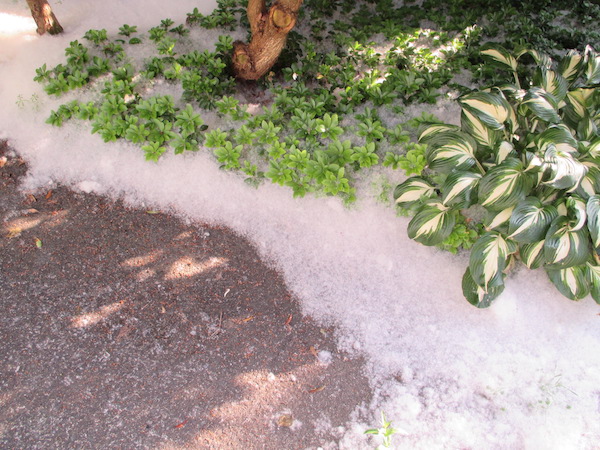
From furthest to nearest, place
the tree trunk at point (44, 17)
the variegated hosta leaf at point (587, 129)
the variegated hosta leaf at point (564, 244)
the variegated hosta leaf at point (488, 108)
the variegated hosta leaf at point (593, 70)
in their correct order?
the tree trunk at point (44, 17)
the variegated hosta leaf at point (593, 70)
the variegated hosta leaf at point (587, 129)
the variegated hosta leaf at point (488, 108)
the variegated hosta leaf at point (564, 244)

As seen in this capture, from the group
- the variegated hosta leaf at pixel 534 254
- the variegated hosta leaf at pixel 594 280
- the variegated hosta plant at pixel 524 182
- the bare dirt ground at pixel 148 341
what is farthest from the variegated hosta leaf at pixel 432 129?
the bare dirt ground at pixel 148 341

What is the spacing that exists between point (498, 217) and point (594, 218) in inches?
15.1

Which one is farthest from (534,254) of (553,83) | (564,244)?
(553,83)

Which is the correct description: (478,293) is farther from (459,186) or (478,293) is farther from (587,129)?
(587,129)

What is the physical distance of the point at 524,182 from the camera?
1926mm

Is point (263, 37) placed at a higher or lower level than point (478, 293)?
higher

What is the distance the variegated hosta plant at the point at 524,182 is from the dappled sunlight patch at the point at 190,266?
1089 millimetres

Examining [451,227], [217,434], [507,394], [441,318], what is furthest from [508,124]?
[217,434]

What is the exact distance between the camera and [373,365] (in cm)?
223

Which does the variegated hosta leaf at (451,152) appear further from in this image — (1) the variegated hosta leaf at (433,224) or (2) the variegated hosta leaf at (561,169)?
(2) the variegated hosta leaf at (561,169)

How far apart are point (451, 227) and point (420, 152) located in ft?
1.58

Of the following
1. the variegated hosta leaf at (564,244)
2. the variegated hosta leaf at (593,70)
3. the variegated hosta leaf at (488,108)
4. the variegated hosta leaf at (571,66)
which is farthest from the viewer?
the variegated hosta leaf at (571,66)

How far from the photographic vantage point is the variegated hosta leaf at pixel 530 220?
1892 millimetres

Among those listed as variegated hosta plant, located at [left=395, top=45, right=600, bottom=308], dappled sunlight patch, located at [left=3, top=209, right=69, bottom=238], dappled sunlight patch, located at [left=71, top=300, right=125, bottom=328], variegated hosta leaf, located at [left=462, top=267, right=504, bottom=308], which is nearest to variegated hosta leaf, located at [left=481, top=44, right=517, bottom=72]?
variegated hosta plant, located at [left=395, top=45, right=600, bottom=308]
